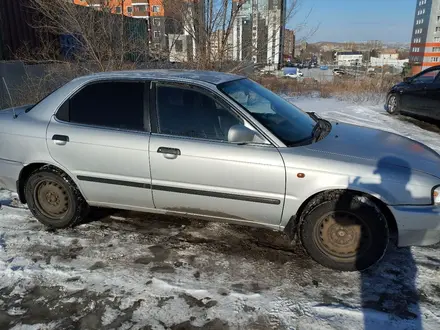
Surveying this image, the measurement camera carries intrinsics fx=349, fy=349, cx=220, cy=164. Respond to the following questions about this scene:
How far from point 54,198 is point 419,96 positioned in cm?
929

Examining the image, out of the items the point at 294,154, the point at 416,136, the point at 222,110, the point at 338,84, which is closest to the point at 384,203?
the point at 294,154

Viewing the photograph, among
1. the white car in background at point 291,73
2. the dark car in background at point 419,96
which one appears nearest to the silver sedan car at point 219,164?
the dark car in background at point 419,96

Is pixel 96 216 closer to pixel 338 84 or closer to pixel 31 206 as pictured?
pixel 31 206

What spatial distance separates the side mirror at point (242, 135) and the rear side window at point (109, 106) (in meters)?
0.89

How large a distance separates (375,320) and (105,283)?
6.69ft

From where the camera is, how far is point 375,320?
2404 mm

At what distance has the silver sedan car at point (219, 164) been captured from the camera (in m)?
2.83

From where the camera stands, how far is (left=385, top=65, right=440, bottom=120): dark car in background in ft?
28.9

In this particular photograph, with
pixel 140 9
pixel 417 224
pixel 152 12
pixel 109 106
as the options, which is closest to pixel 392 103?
pixel 152 12

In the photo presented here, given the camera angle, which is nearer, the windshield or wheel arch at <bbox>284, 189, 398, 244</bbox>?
wheel arch at <bbox>284, 189, 398, 244</bbox>

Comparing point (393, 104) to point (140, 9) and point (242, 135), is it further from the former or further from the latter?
point (140, 9)

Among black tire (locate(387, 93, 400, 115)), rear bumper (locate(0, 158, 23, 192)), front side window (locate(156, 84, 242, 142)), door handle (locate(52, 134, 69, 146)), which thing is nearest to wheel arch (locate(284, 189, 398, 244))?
front side window (locate(156, 84, 242, 142))

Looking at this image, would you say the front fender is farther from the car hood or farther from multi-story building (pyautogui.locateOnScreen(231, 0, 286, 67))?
multi-story building (pyautogui.locateOnScreen(231, 0, 286, 67))

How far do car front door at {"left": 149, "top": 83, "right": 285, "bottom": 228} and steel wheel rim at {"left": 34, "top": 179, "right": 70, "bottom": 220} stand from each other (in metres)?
1.06
